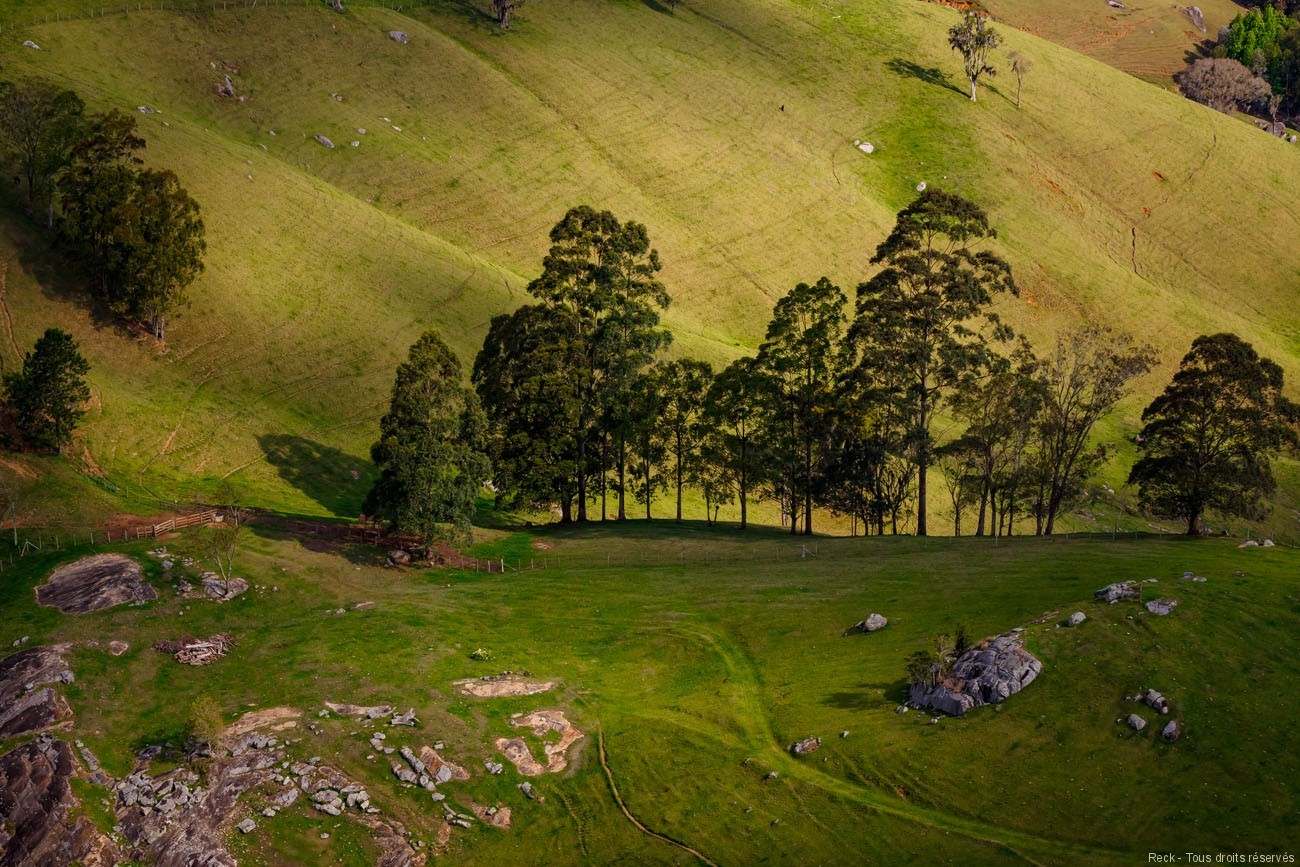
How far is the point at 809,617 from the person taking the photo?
65938 mm

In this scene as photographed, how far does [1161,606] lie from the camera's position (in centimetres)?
5794

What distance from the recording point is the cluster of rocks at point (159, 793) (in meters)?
48.2

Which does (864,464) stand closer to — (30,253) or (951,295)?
(951,295)

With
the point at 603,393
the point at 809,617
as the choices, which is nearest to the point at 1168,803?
the point at 809,617

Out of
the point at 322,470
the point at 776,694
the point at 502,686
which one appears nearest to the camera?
the point at 776,694

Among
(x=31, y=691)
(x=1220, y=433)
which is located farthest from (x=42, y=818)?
(x=1220, y=433)

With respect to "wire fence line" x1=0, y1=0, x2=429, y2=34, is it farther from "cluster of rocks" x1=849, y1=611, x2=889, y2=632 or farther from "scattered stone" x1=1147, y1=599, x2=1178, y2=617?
"scattered stone" x1=1147, y1=599, x2=1178, y2=617

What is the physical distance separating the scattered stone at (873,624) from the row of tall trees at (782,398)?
88.9ft

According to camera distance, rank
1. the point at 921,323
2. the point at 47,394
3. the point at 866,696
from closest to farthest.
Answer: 1. the point at 866,696
2. the point at 47,394
3. the point at 921,323

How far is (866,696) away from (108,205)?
8136 centimetres

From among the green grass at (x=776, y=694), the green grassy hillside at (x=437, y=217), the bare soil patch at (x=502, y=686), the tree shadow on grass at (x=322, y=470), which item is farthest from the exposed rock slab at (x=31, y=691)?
the tree shadow on grass at (x=322, y=470)

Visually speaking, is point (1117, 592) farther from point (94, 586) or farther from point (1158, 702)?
point (94, 586)

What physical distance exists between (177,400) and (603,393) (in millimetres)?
36769

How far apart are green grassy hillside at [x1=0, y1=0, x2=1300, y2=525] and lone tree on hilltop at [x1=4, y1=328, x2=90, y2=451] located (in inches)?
128
